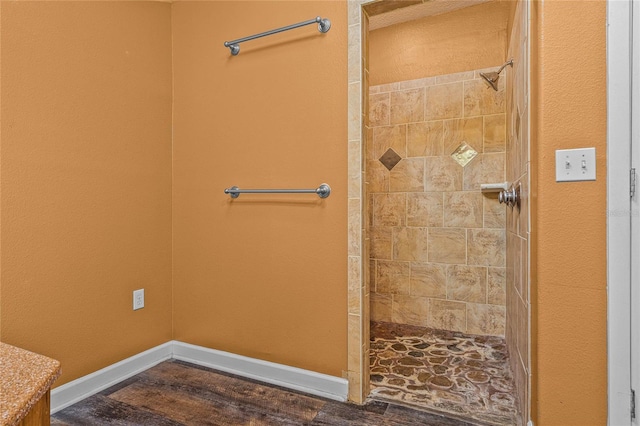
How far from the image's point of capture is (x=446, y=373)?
2.11m

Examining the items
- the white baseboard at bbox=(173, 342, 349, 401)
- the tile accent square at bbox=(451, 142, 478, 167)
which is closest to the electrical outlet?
the white baseboard at bbox=(173, 342, 349, 401)

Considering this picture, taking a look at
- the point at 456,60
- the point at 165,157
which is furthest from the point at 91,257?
the point at 456,60

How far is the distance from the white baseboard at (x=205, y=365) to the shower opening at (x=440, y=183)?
0.60m

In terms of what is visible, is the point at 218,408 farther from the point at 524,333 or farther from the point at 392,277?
the point at 392,277

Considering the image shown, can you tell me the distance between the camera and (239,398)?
71.9 inches

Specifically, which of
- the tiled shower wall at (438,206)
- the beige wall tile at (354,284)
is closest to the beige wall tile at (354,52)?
the beige wall tile at (354,284)

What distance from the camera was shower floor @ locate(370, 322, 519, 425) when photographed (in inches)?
68.9

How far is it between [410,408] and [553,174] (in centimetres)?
118

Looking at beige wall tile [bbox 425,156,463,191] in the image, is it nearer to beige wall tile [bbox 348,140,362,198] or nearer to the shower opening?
the shower opening

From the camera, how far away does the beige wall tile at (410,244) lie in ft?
9.73

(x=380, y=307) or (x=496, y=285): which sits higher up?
(x=496, y=285)

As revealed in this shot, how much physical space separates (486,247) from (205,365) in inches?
80.4

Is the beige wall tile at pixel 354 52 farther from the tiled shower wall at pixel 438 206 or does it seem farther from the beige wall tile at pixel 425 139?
the beige wall tile at pixel 425 139

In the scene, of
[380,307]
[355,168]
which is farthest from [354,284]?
[380,307]
